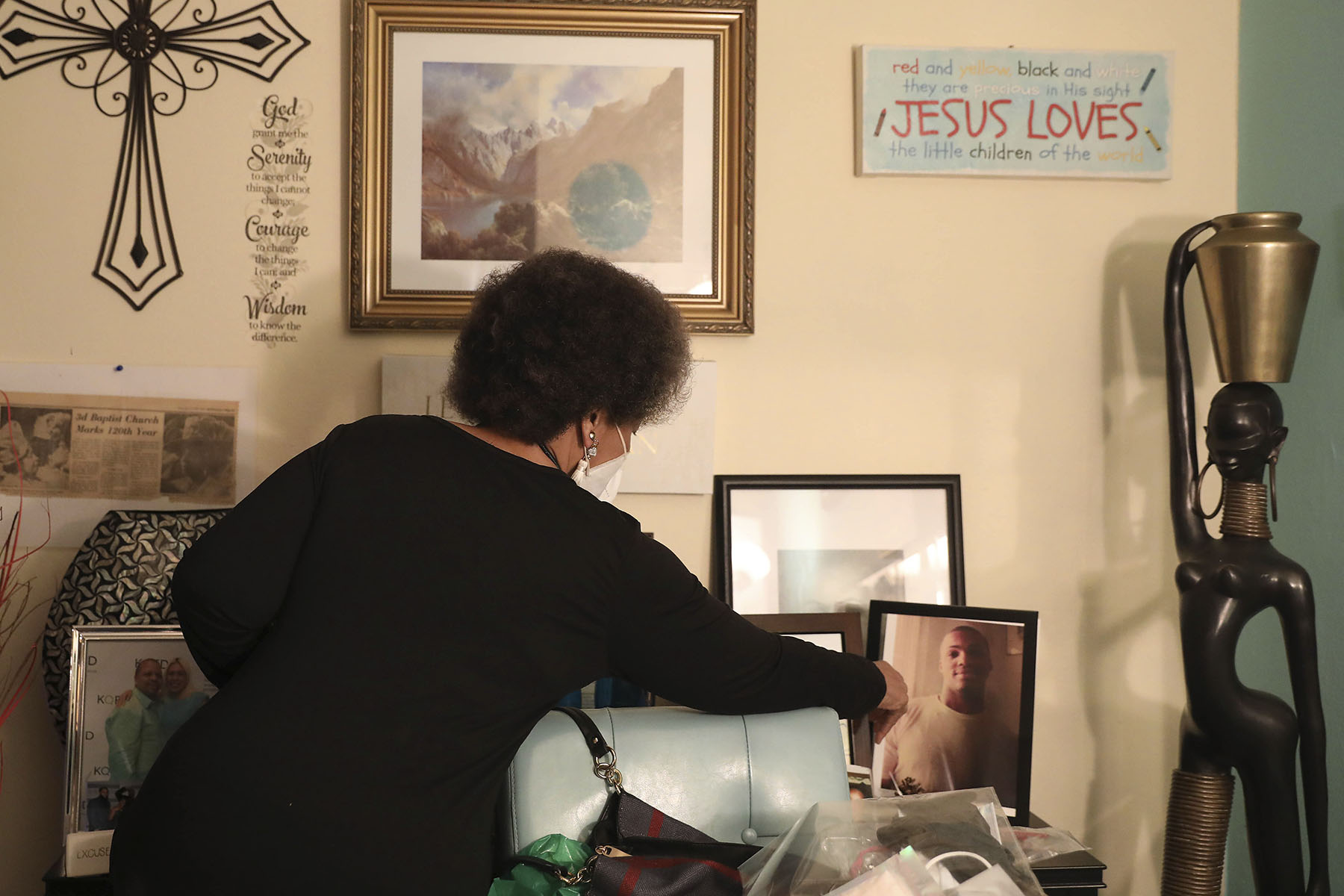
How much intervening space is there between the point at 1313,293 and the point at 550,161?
58.4 inches

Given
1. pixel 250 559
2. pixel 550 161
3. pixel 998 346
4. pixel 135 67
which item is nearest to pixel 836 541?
pixel 998 346

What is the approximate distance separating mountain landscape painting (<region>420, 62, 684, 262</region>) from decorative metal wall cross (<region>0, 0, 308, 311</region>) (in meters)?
0.46

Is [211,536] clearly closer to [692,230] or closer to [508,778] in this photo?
[508,778]

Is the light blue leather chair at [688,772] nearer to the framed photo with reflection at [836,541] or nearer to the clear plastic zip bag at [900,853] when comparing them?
the clear plastic zip bag at [900,853]

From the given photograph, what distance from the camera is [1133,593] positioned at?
2160 mm

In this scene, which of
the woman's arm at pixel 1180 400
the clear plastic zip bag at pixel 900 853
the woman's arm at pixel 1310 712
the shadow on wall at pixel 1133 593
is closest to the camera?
the clear plastic zip bag at pixel 900 853

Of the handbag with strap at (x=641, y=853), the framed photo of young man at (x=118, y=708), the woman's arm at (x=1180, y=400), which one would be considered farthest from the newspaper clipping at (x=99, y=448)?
the woman's arm at (x=1180, y=400)

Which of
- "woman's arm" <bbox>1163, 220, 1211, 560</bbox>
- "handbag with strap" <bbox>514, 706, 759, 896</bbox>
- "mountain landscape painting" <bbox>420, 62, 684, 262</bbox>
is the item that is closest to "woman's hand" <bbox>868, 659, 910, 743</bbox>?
"handbag with strap" <bbox>514, 706, 759, 896</bbox>

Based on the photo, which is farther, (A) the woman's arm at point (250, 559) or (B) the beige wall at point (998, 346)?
(B) the beige wall at point (998, 346)

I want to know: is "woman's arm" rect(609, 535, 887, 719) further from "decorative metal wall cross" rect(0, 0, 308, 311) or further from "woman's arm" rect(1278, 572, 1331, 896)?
"decorative metal wall cross" rect(0, 0, 308, 311)

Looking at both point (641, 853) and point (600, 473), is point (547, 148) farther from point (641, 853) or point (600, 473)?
point (641, 853)

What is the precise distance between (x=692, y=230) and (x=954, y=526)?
0.80 metres

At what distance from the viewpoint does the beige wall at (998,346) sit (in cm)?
212

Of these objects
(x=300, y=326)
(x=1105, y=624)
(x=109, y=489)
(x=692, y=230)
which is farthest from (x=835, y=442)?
(x=109, y=489)
